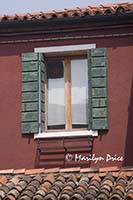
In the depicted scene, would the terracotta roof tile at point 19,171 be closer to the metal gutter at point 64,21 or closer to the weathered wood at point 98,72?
the weathered wood at point 98,72

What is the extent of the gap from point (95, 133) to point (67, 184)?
1756 millimetres

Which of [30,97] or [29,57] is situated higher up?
[29,57]

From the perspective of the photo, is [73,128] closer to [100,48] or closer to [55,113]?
[55,113]

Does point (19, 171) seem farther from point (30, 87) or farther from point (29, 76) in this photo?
point (29, 76)

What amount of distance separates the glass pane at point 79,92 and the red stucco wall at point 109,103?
473 millimetres

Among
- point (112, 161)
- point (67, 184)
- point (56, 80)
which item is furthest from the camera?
point (56, 80)

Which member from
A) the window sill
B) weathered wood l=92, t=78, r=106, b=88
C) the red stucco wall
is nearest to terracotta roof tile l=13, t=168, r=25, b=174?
the red stucco wall

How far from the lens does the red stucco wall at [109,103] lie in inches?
435

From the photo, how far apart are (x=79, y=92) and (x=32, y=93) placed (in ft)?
2.99

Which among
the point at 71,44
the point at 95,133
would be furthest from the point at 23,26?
the point at 95,133

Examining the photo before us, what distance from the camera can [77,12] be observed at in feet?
38.1

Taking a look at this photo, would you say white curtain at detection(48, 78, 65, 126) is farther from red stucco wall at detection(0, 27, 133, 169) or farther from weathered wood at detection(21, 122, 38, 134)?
red stucco wall at detection(0, 27, 133, 169)

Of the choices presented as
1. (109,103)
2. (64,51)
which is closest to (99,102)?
(109,103)

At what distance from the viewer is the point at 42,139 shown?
36.9 ft
